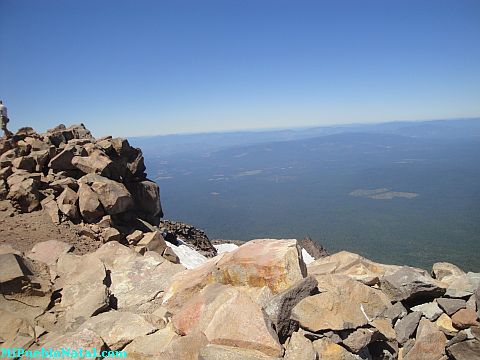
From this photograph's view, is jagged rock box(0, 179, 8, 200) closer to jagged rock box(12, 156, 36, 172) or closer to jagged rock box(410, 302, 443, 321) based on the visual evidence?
jagged rock box(12, 156, 36, 172)

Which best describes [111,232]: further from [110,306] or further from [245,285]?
[245,285]

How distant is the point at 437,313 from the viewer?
35.1 ft

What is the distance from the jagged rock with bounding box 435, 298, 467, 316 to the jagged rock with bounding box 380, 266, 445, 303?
64cm

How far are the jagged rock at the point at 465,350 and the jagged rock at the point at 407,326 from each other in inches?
42.1

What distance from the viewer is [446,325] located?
1041cm

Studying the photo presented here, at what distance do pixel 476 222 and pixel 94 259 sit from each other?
614 feet

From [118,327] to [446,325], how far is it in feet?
34.8

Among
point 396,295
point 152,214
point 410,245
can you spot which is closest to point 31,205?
point 152,214

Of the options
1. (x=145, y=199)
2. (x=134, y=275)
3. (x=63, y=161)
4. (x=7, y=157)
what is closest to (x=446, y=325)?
(x=134, y=275)

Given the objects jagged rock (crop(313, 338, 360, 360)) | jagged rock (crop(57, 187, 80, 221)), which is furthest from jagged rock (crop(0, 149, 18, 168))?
jagged rock (crop(313, 338, 360, 360))

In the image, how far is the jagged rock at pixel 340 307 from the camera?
360 inches

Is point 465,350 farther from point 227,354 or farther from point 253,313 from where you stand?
point 227,354

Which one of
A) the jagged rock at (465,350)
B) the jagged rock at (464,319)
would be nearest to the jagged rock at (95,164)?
the jagged rock at (464,319)

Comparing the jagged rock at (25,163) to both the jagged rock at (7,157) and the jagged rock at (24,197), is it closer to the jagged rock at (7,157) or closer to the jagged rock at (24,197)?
the jagged rock at (7,157)
